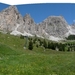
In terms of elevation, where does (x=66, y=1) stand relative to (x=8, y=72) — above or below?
above

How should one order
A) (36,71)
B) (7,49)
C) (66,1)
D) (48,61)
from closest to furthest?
(66,1) < (36,71) < (48,61) < (7,49)

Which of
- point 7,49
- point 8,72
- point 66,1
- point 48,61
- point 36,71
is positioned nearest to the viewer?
point 66,1

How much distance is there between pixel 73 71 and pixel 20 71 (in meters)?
4.25

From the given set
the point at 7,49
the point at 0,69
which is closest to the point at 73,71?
the point at 0,69

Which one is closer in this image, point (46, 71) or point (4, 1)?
point (4, 1)

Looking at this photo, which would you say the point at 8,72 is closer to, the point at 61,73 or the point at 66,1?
the point at 61,73

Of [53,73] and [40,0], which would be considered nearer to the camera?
[40,0]

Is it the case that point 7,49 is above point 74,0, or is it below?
below

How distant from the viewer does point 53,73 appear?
1759cm

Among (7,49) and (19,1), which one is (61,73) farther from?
(7,49)

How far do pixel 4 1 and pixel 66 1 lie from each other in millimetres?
3078

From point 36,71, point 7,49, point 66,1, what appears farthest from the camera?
point 7,49

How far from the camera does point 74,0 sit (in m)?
11.4

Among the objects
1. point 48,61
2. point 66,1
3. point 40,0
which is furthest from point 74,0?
point 48,61
